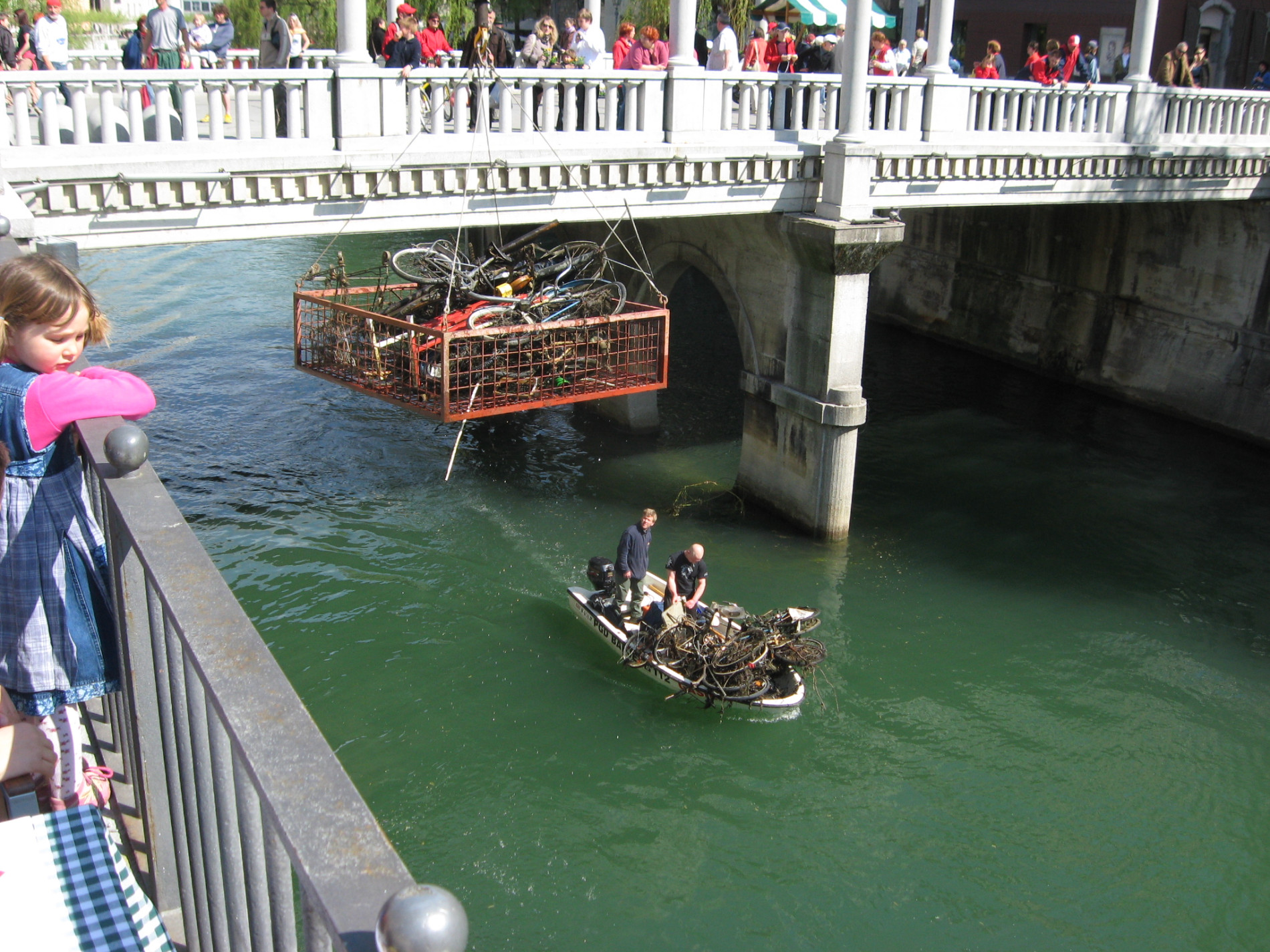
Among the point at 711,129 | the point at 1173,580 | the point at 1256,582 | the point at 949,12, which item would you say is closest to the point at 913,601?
the point at 1173,580

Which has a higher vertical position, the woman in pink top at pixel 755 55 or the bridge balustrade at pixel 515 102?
the woman in pink top at pixel 755 55

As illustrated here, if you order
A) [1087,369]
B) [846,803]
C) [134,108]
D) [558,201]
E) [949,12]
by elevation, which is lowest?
[846,803]

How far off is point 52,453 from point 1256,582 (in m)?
17.0

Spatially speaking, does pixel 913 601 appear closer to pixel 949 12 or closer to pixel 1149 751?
pixel 1149 751

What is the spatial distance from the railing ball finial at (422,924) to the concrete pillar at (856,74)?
1479 centimetres

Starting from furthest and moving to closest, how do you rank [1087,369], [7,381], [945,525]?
[1087,369] → [945,525] → [7,381]

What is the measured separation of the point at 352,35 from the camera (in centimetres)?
1206

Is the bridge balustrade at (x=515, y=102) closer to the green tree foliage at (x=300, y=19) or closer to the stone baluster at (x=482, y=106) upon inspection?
the stone baluster at (x=482, y=106)

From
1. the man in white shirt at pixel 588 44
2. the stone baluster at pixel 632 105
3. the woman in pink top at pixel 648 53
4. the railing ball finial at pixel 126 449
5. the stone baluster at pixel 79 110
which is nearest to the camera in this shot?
the railing ball finial at pixel 126 449

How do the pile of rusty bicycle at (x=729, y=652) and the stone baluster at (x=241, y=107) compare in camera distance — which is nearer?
the stone baluster at (x=241, y=107)

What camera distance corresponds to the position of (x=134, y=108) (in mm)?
11023

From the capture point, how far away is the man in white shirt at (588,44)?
50.7 ft

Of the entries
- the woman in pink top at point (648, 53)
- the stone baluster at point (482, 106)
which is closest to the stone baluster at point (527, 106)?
the stone baluster at point (482, 106)

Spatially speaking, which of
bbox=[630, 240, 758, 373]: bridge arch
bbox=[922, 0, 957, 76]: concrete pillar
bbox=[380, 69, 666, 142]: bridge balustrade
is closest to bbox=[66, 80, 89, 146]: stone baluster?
bbox=[380, 69, 666, 142]: bridge balustrade
